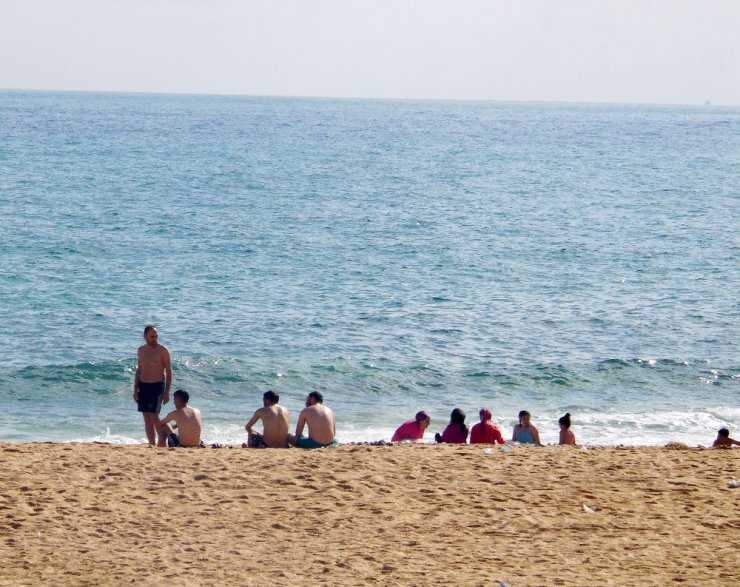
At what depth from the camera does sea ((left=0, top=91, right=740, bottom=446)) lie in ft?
62.6

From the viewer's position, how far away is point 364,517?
9.22 metres

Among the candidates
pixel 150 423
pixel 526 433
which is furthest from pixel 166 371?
pixel 526 433

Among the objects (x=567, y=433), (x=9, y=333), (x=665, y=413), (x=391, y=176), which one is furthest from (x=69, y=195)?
(x=567, y=433)

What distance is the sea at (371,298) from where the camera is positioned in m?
19.1

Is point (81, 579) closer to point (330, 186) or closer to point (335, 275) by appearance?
point (335, 275)

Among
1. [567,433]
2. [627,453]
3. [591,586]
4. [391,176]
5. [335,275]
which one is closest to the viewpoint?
[591,586]

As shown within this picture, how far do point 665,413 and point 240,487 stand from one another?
11084mm

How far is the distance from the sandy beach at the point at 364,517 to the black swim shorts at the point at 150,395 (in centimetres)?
141

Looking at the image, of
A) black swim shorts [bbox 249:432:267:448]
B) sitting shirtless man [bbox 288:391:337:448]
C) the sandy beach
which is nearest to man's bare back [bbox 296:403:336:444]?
sitting shirtless man [bbox 288:391:337:448]

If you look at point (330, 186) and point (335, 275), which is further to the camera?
point (330, 186)

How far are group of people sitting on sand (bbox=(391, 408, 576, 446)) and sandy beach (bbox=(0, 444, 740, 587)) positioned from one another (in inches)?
51.7

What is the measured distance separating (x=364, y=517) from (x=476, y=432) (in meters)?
3.75

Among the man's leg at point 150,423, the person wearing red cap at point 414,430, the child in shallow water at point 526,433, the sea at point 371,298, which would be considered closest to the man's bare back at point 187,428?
the man's leg at point 150,423

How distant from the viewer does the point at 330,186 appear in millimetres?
57344
